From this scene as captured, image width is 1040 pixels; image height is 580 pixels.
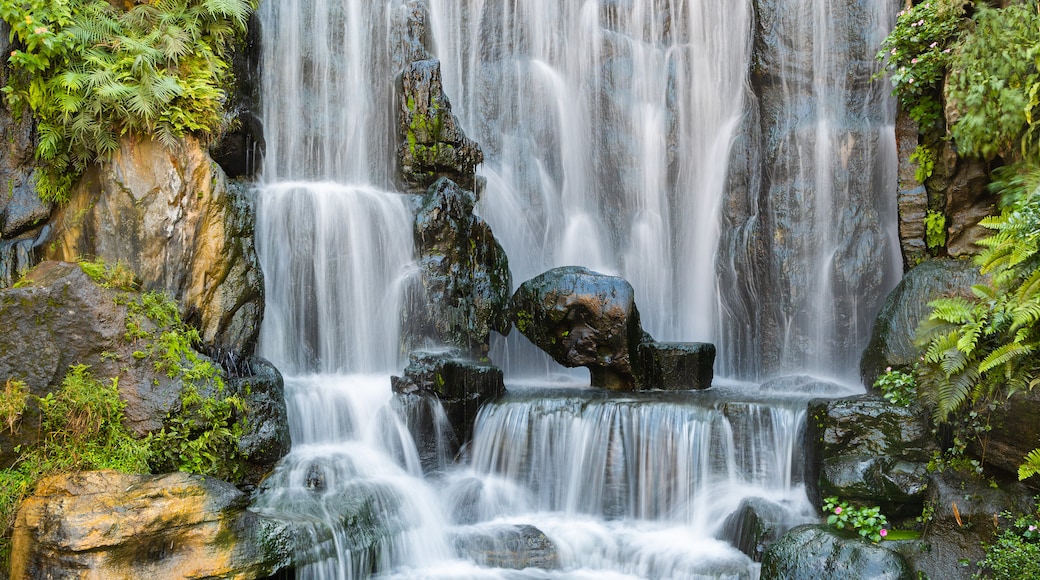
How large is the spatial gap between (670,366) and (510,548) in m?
3.65

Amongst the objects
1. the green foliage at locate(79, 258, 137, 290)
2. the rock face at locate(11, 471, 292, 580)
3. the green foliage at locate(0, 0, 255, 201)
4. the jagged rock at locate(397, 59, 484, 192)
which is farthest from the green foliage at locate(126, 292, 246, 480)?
the jagged rock at locate(397, 59, 484, 192)

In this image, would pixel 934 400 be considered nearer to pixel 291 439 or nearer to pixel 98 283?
pixel 291 439

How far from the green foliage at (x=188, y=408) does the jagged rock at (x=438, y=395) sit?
203cm

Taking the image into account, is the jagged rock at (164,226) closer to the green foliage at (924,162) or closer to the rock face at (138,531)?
the rock face at (138,531)

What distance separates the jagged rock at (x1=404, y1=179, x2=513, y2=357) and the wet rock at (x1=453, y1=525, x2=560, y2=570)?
10.4 ft

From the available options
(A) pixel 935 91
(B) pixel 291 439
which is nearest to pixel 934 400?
(A) pixel 935 91

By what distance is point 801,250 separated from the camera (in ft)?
38.9

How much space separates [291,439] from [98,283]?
258 centimetres

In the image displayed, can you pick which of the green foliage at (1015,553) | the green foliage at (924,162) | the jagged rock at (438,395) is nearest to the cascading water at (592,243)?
the jagged rock at (438,395)

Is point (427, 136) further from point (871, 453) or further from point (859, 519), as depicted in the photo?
point (859, 519)

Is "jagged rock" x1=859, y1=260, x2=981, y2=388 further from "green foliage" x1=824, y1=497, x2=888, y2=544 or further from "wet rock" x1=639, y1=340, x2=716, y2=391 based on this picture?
"wet rock" x1=639, y1=340, x2=716, y2=391

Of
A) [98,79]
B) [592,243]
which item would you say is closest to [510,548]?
[592,243]

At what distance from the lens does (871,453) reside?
725cm

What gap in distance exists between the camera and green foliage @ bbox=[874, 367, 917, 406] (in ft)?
24.8
